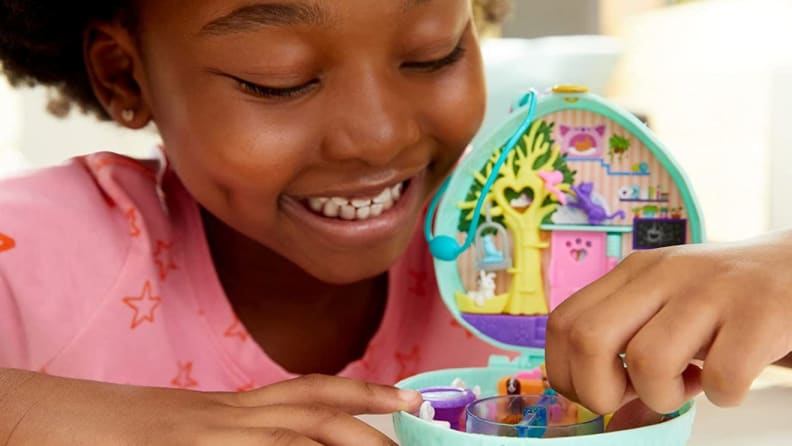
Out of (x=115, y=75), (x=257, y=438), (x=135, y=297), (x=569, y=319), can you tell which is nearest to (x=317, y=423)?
(x=257, y=438)

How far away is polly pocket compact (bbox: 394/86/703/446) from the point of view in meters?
0.60

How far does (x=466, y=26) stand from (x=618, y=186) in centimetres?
21

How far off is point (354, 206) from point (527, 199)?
191 millimetres

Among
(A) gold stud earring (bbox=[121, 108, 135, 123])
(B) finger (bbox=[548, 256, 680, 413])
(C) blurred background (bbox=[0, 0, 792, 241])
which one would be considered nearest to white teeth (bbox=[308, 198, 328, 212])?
(A) gold stud earring (bbox=[121, 108, 135, 123])

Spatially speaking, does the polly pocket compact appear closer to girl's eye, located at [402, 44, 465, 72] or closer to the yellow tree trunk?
the yellow tree trunk

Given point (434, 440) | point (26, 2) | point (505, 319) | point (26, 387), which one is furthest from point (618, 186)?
point (26, 2)

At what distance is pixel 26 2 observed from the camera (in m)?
0.84

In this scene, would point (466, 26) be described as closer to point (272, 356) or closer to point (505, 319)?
point (505, 319)

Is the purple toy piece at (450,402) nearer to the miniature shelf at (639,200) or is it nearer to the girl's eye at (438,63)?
the miniature shelf at (639,200)

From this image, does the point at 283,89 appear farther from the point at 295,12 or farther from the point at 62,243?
the point at 62,243

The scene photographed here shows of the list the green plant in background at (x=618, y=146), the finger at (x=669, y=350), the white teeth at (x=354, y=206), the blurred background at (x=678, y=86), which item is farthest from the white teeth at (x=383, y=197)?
the blurred background at (x=678, y=86)

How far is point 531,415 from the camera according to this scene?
533 mm

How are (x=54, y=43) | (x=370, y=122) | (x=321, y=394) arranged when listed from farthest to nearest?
(x=54, y=43) → (x=370, y=122) → (x=321, y=394)

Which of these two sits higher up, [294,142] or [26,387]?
[294,142]
